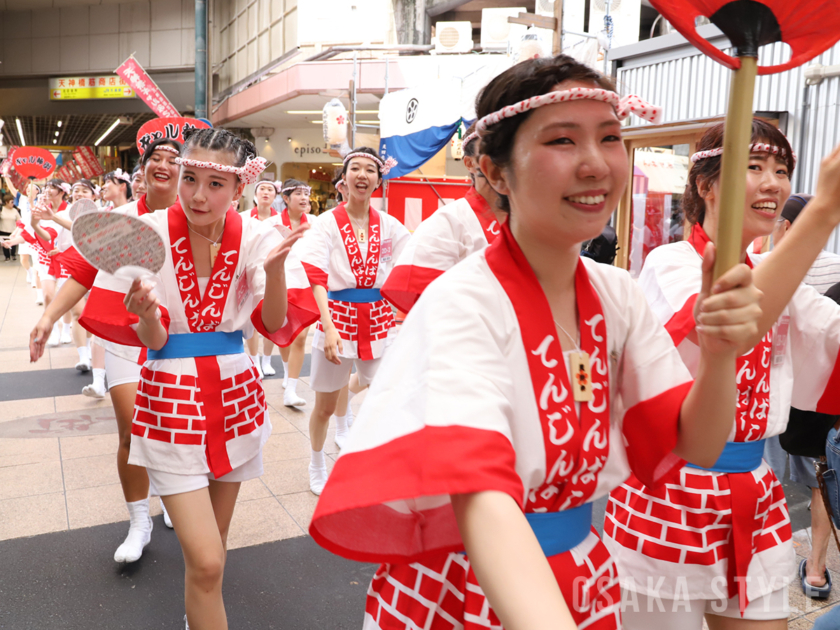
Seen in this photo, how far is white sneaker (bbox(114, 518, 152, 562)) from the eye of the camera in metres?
3.38

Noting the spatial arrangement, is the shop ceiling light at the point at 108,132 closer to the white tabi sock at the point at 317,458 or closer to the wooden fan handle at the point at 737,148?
the white tabi sock at the point at 317,458

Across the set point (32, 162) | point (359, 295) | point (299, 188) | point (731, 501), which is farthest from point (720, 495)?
point (32, 162)

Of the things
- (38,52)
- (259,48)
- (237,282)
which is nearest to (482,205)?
(237,282)

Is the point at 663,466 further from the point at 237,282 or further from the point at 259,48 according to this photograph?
the point at 259,48

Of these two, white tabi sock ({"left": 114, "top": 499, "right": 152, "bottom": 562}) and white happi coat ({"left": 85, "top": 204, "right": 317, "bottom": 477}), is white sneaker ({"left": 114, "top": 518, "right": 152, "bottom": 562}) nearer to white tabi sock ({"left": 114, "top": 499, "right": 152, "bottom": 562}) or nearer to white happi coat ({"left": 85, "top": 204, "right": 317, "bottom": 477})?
white tabi sock ({"left": 114, "top": 499, "right": 152, "bottom": 562})

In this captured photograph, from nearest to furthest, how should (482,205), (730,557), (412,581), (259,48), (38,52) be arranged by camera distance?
(412,581), (730,557), (482,205), (259,48), (38,52)

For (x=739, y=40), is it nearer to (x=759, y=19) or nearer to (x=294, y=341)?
(x=759, y=19)

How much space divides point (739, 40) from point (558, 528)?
856 millimetres

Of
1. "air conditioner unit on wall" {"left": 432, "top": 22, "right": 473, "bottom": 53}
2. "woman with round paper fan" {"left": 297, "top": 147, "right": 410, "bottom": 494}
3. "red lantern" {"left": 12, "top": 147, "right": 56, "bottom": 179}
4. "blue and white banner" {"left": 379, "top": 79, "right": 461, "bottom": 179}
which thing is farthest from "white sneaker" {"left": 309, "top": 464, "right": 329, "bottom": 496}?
"air conditioner unit on wall" {"left": 432, "top": 22, "right": 473, "bottom": 53}

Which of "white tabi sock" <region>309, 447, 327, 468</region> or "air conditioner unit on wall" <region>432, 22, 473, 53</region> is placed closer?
"white tabi sock" <region>309, 447, 327, 468</region>

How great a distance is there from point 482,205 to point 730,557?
6.49 ft

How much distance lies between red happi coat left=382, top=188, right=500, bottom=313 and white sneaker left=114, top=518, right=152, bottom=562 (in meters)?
1.77

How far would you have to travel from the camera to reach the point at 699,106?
6.93 metres

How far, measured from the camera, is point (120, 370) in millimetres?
3441
